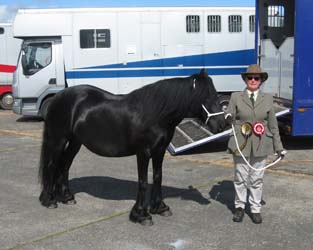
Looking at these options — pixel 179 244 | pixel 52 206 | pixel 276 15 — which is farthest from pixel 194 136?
pixel 179 244

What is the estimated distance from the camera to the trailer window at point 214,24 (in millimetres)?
14227

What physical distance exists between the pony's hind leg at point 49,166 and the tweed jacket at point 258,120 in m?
2.17

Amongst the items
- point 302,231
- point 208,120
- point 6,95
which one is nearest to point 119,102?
point 208,120

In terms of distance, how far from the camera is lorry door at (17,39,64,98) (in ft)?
46.3

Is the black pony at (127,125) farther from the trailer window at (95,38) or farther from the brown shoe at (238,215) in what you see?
the trailer window at (95,38)

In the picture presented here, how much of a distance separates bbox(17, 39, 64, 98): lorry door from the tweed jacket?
9804 millimetres

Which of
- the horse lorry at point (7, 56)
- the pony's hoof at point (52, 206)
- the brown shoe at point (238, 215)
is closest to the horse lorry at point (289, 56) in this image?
the brown shoe at point (238, 215)

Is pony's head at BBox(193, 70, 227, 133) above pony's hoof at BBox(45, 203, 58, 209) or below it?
above

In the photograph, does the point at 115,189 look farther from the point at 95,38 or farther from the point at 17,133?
the point at 95,38

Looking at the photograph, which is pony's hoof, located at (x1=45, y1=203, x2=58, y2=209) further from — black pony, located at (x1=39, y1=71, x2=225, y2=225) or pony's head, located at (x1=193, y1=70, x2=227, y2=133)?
pony's head, located at (x1=193, y1=70, x2=227, y2=133)

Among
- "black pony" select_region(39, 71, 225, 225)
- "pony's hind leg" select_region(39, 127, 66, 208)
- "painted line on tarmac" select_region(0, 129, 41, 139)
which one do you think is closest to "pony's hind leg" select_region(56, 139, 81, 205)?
"black pony" select_region(39, 71, 225, 225)

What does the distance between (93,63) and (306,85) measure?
7002mm

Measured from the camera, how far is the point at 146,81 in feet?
46.7

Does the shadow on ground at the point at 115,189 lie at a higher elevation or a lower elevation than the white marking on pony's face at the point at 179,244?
lower
